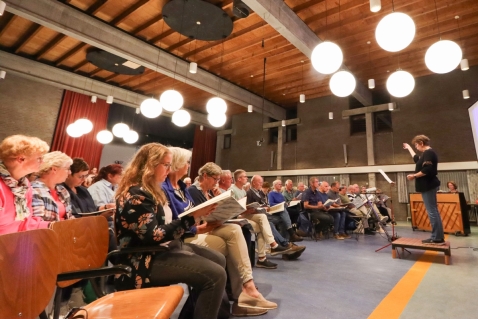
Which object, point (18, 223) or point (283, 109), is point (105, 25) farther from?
point (283, 109)

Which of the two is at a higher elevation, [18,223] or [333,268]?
[18,223]

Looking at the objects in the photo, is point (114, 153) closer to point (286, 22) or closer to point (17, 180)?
point (286, 22)

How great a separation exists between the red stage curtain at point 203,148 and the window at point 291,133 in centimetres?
380

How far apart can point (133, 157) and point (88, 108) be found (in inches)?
336

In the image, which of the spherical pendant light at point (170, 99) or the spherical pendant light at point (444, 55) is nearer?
the spherical pendant light at point (444, 55)

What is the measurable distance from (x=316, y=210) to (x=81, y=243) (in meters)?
4.61

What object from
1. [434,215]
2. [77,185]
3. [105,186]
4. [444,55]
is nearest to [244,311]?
[77,185]

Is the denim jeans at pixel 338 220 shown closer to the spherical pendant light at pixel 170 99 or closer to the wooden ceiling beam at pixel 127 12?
the spherical pendant light at pixel 170 99

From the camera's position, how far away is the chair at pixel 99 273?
0.91 m

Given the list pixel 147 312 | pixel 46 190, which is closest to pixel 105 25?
pixel 46 190

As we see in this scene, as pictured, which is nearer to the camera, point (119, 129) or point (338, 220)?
point (338, 220)

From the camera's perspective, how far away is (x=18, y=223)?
4.21 feet

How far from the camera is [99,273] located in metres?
0.95

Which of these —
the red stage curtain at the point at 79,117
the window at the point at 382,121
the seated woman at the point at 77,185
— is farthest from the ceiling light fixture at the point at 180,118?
the window at the point at 382,121
